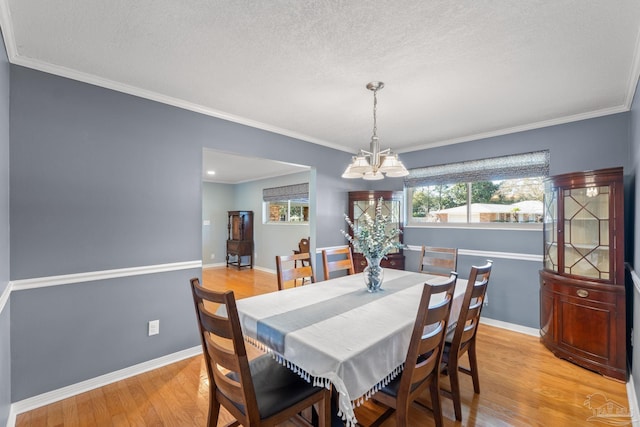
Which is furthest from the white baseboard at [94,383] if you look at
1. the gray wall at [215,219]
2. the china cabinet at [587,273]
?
the gray wall at [215,219]

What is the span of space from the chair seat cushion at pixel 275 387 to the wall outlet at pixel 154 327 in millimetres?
1426

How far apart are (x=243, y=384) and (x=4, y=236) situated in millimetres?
1869

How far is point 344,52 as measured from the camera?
6.25 ft

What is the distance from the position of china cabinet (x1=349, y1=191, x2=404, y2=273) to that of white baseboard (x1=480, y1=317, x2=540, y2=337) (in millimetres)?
1268

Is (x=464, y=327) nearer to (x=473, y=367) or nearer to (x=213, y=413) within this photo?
(x=473, y=367)

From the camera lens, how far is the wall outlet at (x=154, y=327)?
8.33 ft

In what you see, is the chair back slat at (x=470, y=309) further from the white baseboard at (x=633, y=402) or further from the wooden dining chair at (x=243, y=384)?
the white baseboard at (x=633, y=402)

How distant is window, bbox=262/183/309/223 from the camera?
6.20 metres

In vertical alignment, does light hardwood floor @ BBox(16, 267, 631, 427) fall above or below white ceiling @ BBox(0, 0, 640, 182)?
below

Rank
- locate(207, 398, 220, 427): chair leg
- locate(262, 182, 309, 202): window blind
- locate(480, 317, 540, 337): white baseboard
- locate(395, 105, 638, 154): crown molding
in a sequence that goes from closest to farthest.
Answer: locate(207, 398, 220, 427): chair leg < locate(395, 105, 638, 154): crown molding < locate(480, 317, 540, 337): white baseboard < locate(262, 182, 309, 202): window blind

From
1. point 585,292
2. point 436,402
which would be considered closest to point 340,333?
point 436,402

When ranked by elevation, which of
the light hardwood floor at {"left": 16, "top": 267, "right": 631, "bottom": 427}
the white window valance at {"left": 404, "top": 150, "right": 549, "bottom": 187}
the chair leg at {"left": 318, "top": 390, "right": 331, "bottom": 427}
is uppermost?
the white window valance at {"left": 404, "top": 150, "right": 549, "bottom": 187}

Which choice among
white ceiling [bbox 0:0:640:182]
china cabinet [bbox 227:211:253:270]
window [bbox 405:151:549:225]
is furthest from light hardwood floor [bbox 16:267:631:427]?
china cabinet [bbox 227:211:253:270]

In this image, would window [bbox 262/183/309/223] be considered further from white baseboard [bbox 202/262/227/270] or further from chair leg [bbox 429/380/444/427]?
chair leg [bbox 429/380/444/427]
